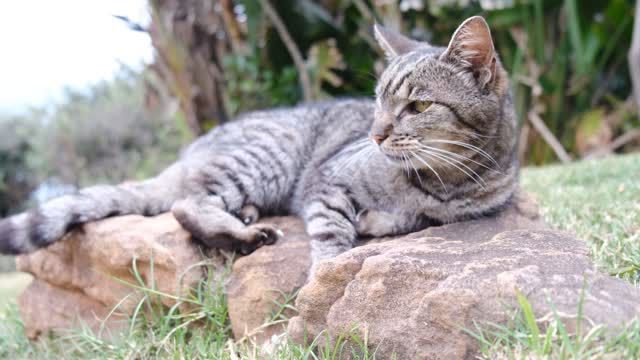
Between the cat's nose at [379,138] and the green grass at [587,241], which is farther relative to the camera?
the cat's nose at [379,138]

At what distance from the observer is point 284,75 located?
18.4ft

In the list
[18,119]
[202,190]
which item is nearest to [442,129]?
[202,190]

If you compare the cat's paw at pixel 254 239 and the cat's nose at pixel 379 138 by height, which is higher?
the cat's nose at pixel 379 138

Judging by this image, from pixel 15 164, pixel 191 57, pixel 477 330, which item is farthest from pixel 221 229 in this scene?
pixel 15 164

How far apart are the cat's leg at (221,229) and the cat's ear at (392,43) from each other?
0.97 metres

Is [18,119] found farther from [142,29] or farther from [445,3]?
[445,3]

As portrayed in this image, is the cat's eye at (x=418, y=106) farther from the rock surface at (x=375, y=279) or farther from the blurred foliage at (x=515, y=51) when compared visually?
the blurred foliage at (x=515, y=51)

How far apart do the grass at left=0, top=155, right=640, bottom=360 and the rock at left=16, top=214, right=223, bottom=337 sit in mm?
68

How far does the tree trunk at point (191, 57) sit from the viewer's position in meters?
4.59

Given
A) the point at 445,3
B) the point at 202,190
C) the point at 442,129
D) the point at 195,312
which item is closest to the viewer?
the point at 442,129

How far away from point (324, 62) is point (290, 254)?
3.69 metres

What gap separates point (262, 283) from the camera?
2.03 m

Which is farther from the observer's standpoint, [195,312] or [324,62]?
[324,62]

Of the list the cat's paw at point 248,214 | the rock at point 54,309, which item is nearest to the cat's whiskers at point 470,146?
the cat's paw at point 248,214
